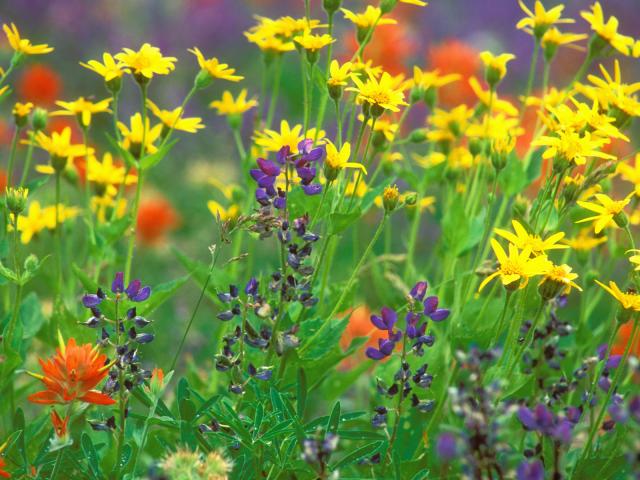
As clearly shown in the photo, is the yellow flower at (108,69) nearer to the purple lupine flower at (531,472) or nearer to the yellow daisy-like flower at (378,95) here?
the yellow daisy-like flower at (378,95)

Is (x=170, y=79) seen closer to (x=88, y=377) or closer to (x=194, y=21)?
(x=194, y=21)

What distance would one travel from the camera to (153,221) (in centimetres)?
325

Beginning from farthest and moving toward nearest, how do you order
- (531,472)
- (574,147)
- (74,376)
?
(574,147) < (74,376) < (531,472)

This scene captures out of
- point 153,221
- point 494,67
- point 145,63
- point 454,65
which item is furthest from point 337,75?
point 454,65

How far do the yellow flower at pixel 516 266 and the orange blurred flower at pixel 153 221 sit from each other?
7.02 ft

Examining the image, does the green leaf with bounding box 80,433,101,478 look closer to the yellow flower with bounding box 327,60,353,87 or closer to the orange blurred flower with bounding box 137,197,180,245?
the yellow flower with bounding box 327,60,353,87

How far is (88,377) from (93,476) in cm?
22

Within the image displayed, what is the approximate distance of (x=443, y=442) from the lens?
2.52 ft

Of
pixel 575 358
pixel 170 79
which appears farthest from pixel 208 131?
pixel 575 358

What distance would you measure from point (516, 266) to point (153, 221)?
2.18 m

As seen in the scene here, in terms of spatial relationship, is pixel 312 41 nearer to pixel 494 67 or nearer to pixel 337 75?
pixel 337 75

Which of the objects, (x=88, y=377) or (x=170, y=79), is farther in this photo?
(x=170, y=79)

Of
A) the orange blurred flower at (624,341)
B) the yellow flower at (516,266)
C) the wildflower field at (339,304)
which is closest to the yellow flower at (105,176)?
the wildflower field at (339,304)

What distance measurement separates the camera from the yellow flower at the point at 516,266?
1213 millimetres
